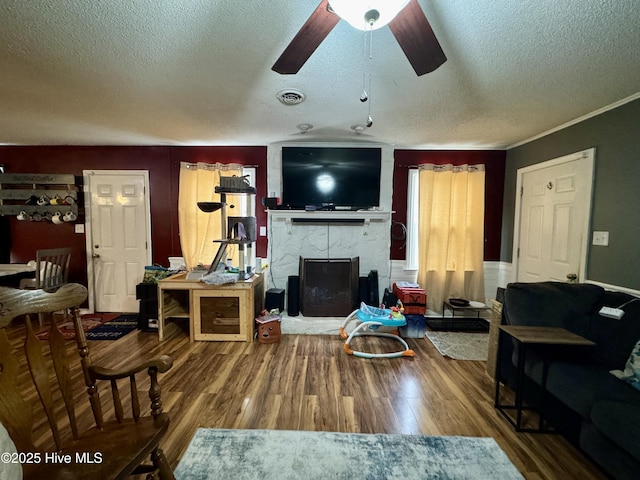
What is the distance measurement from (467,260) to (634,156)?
1849 mm

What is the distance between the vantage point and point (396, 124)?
2.74 meters

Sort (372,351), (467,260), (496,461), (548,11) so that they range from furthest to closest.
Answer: (467,260) → (372,351) → (496,461) → (548,11)

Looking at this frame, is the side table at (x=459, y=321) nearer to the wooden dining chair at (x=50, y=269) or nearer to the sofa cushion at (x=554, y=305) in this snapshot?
the sofa cushion at (x=554, y=305)

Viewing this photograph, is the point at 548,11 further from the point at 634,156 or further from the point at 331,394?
the point at 331,394

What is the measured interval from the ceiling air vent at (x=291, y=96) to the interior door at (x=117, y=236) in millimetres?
2541

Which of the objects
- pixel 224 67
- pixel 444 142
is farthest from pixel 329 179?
pixel 224 67

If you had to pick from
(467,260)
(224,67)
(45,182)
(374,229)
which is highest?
(224,67)

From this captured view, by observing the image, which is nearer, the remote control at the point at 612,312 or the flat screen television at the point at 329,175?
the remote control at the point at 612,312

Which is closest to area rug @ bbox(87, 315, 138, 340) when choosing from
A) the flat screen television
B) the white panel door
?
the flat screen television

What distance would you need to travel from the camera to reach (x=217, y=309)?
9.18 feet

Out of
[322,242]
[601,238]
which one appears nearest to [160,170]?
[322,242]

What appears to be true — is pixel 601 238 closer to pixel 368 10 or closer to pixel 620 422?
pixel 620 422

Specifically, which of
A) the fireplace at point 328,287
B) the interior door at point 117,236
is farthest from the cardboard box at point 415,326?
the interior door at point 117,236

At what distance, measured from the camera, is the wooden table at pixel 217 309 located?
2.76m
